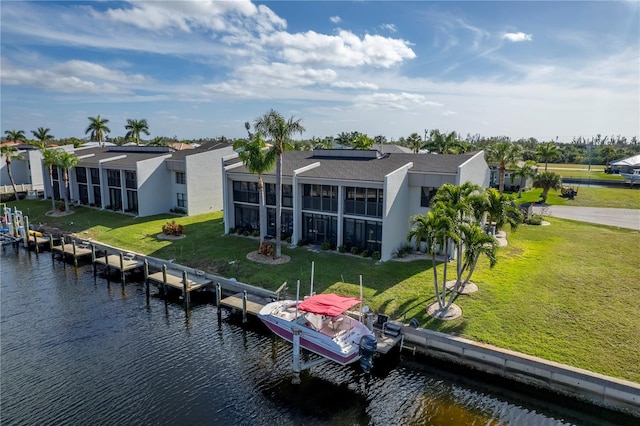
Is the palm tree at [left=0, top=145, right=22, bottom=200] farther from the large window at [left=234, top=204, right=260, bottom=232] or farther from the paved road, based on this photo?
the paved road

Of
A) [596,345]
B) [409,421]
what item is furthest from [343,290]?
[596,345]

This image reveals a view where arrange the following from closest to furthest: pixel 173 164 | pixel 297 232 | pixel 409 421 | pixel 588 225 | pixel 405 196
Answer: pixel 409 421
pixel 405 196
pixel 297 232
pixel 588 225
pixel 173 164

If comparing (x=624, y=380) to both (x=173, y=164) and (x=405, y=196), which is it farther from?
(x=173, y=164)

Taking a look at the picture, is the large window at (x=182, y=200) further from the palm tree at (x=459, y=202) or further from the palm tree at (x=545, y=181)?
the palm tree at (x=545, y=181)

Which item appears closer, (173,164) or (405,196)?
(405,196)

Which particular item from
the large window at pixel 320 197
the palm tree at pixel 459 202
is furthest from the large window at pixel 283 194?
the palm tree at pixel 459 202

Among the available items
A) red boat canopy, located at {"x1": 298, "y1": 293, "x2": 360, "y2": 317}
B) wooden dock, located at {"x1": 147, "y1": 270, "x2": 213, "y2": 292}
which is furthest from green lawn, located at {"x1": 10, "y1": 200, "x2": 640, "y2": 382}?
red boat canopy, located at {"x1": 298, "y1": 293, "x2": 360, "y2": 317}

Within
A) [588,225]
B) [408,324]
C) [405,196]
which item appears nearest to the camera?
[408,324]

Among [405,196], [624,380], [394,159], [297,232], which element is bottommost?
[624,380]
